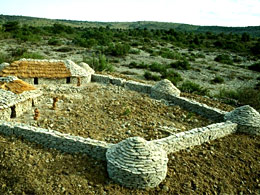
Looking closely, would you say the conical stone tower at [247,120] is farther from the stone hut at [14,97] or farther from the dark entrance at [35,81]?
the dark entrance at [35,81]

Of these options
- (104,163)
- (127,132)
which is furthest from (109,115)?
(104,163)

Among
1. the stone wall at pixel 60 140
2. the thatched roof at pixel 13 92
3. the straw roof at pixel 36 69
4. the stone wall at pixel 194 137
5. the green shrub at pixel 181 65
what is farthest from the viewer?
the green shrub at pixel 181 65

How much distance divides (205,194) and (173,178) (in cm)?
83

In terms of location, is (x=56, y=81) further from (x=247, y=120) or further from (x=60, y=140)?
(x=247, y=120)

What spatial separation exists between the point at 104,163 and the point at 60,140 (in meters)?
1.43

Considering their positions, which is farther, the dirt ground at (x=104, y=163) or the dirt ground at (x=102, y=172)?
the dirt ground at (x=104, y=163)

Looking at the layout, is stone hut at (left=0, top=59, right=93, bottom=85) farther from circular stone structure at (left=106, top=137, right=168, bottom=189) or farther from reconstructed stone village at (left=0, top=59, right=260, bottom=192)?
circular stone structure at (left=106, top=137, right=168, bottom=189)

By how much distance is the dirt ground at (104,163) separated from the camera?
612 centimetres

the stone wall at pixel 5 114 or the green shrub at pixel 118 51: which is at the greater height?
the green shrub at pixel 118 51

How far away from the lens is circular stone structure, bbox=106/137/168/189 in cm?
601

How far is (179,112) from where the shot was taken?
35.5 feet

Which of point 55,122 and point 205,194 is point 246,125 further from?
point 55,122

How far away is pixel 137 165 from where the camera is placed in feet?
19.8

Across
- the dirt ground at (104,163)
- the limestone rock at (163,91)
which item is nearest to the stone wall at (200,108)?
the limestone rock at (163,91)
